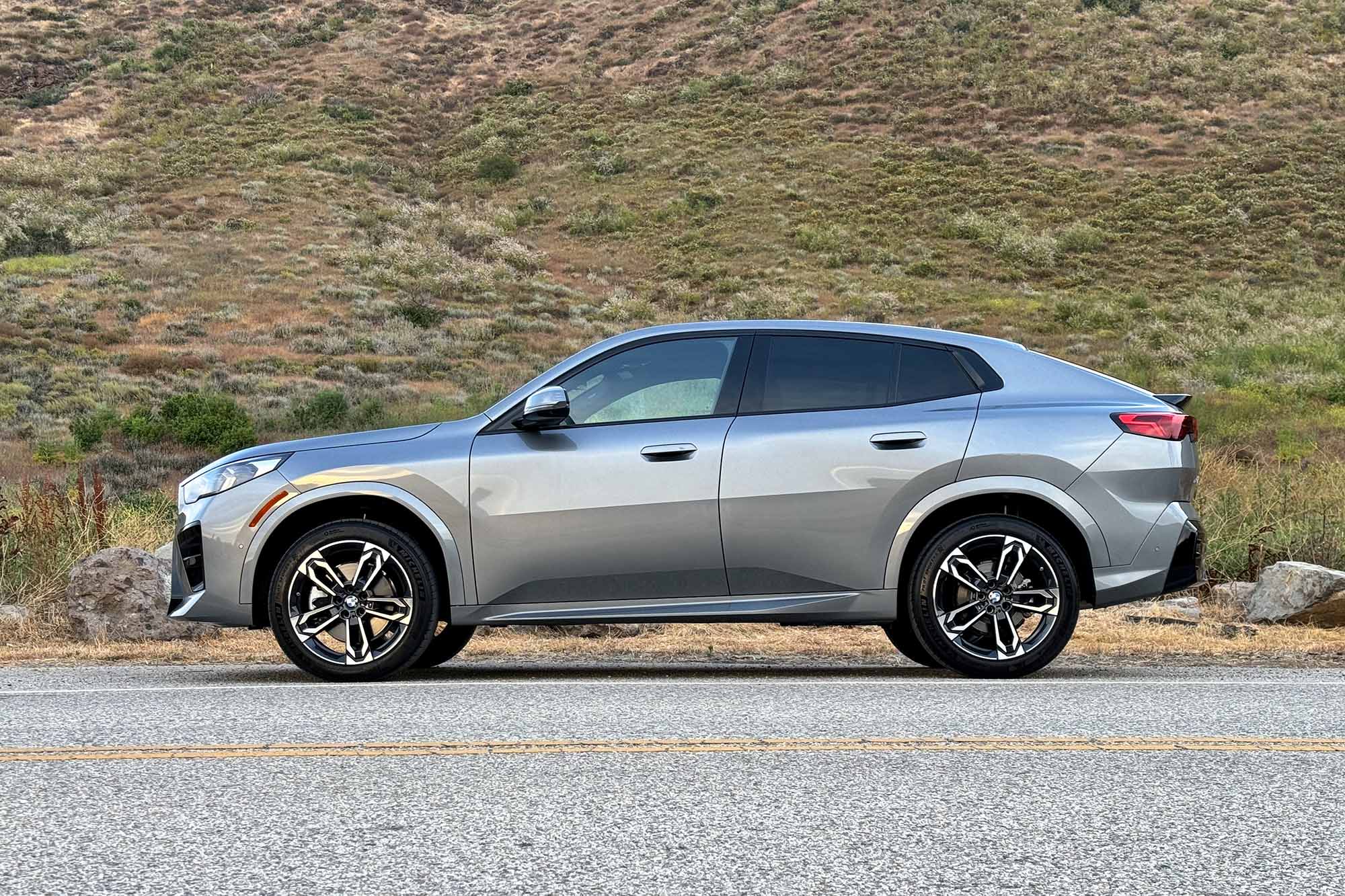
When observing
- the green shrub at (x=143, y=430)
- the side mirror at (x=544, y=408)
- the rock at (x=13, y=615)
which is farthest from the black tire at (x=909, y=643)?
the green shrub at (x=143, y=430)

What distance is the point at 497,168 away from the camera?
2470 inches

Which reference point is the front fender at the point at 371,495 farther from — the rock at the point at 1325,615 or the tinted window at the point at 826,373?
the rock at the point at 1325,615

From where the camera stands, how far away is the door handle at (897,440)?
8.33 m

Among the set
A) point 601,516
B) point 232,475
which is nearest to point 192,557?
point 232,475

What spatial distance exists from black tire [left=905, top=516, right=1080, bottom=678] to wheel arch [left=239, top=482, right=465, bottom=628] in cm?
239

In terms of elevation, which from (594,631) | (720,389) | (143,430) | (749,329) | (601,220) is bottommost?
(594,631)

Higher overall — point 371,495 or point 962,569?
point 371,495

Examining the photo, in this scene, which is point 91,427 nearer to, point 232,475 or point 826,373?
point 232,475

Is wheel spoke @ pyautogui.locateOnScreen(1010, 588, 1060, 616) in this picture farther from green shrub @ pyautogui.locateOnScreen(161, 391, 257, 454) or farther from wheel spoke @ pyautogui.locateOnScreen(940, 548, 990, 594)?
green shrub @ pyautogui.locateOnScreen(161, 391, 257, 454)

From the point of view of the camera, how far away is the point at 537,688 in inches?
327

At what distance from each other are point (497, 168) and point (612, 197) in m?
6.35

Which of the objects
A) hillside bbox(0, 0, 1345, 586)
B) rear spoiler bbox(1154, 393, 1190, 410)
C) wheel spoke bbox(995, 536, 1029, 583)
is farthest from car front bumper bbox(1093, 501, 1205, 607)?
hillside bbox(0, 0, 1345, 586)

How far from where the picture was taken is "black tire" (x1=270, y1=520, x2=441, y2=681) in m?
8.30

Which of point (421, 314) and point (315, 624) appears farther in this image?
point (421, 314)
